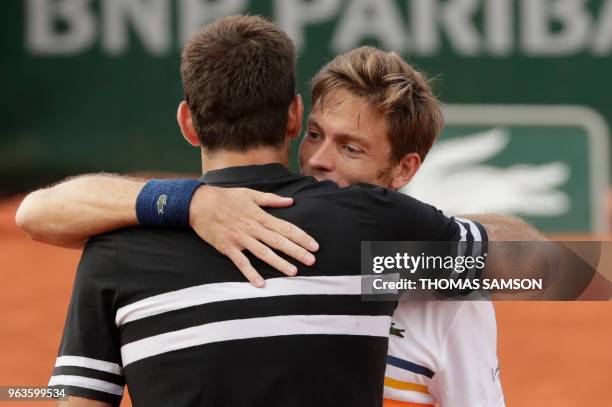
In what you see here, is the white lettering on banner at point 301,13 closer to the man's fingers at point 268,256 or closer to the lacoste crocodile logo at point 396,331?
the lacoste crocodile logo at point 396,331

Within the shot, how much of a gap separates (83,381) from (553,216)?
7.08m

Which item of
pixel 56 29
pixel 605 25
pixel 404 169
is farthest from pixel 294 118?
pixel 605 25

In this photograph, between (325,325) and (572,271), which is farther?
(572,271)

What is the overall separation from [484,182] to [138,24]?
11.0 feet

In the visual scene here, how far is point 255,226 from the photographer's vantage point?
7.72 ft

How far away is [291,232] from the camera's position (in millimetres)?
2338

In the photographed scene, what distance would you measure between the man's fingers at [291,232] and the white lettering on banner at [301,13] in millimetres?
7866

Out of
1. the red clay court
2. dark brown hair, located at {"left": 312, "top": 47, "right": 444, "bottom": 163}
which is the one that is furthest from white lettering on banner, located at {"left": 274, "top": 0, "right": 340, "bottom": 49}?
dark brown hair, located at {"left": 312, "top": 47, "right": 444, "bottom": 163}

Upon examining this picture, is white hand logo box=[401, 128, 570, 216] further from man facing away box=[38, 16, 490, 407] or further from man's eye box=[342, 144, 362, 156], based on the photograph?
man facing away box=[38, 16, 490, 407]

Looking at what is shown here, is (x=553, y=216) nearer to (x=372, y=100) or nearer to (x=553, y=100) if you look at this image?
(x=553, y=100)

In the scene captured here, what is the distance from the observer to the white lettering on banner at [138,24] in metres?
10.2

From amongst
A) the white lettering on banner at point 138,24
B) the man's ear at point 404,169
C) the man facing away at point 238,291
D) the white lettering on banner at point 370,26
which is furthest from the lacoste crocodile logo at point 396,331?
the white lettering on banner at point 138,24

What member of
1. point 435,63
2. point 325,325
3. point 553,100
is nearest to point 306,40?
point 435,63

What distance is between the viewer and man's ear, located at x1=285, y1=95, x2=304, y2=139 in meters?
2.47
